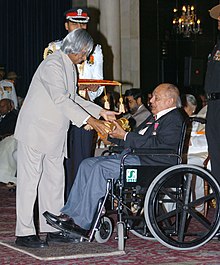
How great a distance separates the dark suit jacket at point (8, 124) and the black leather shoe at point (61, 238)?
4414 mm

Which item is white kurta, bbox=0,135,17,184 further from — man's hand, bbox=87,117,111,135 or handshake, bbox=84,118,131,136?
man's hand, bbox=87,117,111,135

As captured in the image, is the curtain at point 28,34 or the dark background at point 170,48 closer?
the curtain at point 28,34

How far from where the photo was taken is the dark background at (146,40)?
1324cm

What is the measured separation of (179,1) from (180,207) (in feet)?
38.9

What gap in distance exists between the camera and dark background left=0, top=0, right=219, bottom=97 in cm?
1324

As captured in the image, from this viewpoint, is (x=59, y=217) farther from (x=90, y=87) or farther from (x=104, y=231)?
(x=90, y=87)

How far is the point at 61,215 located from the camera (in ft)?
16.5

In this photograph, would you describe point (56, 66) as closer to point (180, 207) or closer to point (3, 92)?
point (180, 207)

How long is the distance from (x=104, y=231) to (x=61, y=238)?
0.88ft

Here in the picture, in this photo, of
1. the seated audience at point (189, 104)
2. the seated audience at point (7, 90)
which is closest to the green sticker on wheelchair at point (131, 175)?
the seated audience at point (189, 104)

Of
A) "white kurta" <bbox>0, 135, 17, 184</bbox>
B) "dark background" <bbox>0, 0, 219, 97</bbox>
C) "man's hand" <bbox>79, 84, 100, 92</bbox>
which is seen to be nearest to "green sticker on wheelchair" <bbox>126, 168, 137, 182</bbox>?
"man's hand" <bbox>79, 84, 100, 92</bbox>

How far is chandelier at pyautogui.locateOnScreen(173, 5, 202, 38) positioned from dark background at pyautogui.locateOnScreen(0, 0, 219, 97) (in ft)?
0.61

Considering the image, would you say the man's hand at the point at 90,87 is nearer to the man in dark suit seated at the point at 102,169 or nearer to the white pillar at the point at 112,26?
the man in dark suit seated at the point at 102,169

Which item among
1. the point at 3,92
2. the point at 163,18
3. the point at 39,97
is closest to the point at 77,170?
the point at 39,97
